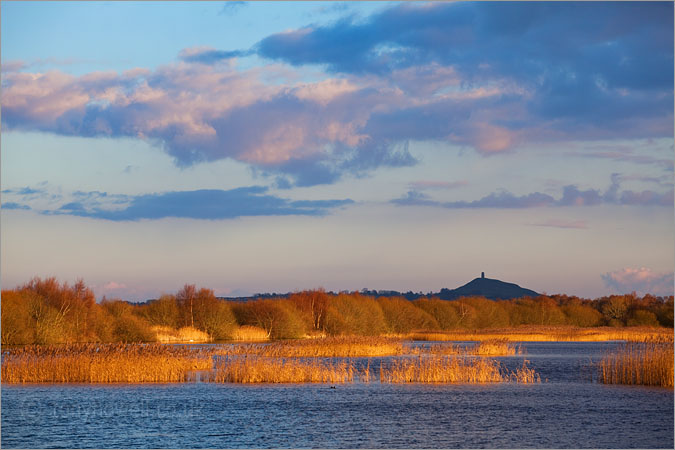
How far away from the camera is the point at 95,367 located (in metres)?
33.0

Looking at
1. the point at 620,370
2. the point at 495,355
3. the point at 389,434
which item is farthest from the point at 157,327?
the point at 389,434

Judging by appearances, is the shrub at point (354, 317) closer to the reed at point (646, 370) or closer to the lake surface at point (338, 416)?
the lake surface at point (338, 416)

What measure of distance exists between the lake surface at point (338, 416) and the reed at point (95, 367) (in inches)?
62.8

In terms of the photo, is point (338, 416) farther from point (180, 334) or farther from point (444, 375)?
point (180, 334)

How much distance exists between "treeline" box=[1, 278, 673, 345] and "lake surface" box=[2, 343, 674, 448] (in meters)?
24.6

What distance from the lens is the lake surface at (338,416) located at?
20281 millimetres

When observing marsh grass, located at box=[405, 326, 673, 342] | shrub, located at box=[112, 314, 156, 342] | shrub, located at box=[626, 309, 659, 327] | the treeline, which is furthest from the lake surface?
shrub, located at box=[626, 309, 659, 327]

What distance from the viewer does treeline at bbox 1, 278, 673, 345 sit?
179 ft

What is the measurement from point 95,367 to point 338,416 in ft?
44.0

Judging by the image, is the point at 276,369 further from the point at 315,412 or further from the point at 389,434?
the point at 389,434

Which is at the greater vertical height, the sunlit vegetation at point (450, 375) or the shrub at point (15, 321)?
the shrub at point (15, 321)

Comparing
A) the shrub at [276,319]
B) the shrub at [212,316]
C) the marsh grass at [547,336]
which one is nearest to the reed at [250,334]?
the shrub at [276,319]

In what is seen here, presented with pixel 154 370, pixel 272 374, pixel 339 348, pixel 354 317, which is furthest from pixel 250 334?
pixel 272 374

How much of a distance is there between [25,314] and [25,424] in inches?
1282
